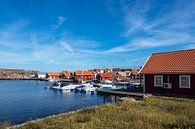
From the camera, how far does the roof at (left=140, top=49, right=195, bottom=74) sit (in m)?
23.6

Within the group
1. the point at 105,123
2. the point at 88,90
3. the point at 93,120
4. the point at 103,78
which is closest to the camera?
the point at 105,123

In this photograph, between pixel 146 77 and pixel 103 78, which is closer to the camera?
pixel 146 77

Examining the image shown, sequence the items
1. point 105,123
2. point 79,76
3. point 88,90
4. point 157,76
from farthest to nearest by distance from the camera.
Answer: point 79,76 → point 88,90 → point 157,76 → point 105,123

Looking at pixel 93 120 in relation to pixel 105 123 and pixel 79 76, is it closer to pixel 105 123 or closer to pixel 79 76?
pixel 105 123

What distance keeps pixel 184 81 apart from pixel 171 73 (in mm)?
1669

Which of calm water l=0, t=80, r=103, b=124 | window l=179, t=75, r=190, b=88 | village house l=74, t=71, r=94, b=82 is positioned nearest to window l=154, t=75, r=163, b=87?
window l=179, t=75, r=190, b=88

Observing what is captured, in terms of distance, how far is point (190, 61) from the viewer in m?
24.0

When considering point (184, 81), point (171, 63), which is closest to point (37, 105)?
point (171, 63)

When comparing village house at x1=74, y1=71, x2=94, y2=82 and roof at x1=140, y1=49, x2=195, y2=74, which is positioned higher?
roof at x1=140, y1=49, x2=195, y2=74

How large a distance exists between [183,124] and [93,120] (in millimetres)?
4867

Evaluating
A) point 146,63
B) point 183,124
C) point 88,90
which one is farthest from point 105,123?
point 88,90

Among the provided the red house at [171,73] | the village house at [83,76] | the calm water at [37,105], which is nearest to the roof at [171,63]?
the red house at [171,73]

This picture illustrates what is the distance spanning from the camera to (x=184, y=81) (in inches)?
912

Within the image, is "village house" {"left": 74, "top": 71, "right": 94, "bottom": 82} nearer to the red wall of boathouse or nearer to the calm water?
the calm water
